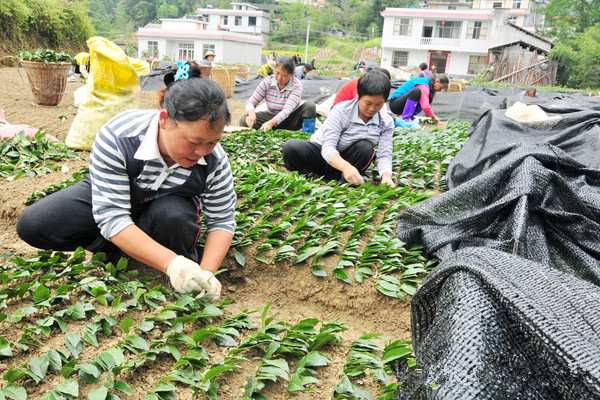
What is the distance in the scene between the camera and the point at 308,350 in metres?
1.75

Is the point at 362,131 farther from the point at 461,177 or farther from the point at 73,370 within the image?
the point at 73,370

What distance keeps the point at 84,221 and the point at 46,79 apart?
516 cm

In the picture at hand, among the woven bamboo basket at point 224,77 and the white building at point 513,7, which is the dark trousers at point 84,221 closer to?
the woven bamboo basket at point 224,77

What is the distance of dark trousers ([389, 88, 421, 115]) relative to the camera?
23.4 ft

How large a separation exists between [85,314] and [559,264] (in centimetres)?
195

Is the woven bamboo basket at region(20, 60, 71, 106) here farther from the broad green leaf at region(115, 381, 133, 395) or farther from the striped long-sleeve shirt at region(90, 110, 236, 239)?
the broad green leaf at region(115, 381, 133, 395)

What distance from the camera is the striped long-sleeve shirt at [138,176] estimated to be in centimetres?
187

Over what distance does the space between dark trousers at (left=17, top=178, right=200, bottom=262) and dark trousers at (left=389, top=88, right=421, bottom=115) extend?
222 inches

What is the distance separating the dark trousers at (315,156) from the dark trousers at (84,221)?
1529 mm

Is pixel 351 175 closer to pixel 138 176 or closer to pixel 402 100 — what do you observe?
pixel 138 176

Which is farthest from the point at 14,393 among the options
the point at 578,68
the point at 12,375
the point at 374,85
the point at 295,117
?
the point at 578,68

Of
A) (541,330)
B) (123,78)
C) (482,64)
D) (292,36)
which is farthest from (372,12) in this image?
(541,330)

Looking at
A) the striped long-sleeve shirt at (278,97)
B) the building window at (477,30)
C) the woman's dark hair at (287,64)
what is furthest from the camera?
the building window at (477,30)

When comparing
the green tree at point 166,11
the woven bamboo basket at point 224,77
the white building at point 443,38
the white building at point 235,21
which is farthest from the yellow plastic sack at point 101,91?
the green tree at point 166,11
